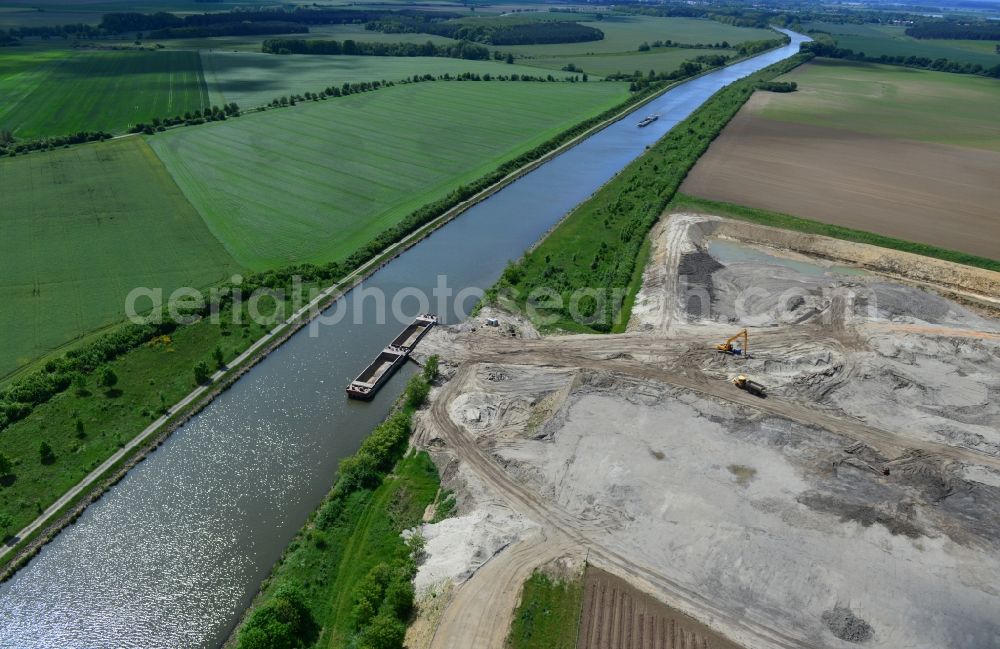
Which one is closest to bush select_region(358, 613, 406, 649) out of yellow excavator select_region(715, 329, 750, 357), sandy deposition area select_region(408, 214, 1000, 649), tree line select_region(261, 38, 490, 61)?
sandy deposition area select_region(408, 214, 1000, 649)

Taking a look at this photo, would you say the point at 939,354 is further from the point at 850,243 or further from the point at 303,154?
the point at 303,154

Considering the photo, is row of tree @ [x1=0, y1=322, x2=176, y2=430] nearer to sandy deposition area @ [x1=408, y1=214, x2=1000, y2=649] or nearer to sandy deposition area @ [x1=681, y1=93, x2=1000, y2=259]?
sandy deposition area @ [x1=408, y1=214, x2=1000, y2=649]

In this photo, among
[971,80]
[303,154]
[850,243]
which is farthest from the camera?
[971,80]

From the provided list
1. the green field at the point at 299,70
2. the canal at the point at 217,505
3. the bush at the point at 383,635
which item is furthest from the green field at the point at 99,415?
the green field at the point at 299,70

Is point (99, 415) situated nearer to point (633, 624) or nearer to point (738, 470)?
point (633, 624)

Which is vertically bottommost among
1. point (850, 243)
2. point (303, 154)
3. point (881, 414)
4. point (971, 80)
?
point (881, 414)

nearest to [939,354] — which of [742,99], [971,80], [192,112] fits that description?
[742,99]

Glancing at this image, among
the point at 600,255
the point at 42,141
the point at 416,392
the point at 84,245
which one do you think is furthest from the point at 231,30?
the point at 416,392
